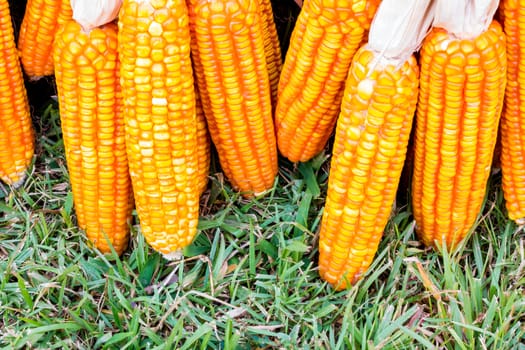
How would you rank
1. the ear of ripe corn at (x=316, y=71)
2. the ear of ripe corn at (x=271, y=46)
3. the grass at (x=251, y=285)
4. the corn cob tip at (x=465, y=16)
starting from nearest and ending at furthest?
the corn cob tip at (x=465, y=16)
the ear of ripe corn at (x=316, y=71)
the grass at (x=251, y=285)
the ear of ripe corn at (x=271, y=46)

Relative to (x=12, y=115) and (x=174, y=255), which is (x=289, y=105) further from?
(x=12, y=115)

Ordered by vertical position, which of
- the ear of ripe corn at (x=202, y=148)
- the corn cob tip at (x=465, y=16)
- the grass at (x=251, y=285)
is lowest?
the grass at (x=251, y=285)

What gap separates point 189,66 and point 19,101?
608 mm

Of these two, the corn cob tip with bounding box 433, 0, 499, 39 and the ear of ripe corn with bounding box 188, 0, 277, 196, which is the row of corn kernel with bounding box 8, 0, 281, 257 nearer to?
the ear of ripe corn with bounding box 188, 0, 277, 196

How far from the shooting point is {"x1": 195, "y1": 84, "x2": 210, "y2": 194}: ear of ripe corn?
1.87m

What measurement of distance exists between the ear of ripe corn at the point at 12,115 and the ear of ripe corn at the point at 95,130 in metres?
0.23

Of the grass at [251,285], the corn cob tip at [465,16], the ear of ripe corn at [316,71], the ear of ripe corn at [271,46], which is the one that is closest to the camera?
the corn cob tip at [465,16]

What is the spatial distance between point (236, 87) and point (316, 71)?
198 mm

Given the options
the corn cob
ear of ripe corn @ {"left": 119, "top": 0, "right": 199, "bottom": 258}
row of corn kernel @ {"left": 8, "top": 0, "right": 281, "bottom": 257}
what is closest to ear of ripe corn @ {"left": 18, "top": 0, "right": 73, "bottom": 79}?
row of corn kernel @ {"left": 8, "top": 0, "right": 281, "bottom": 257}

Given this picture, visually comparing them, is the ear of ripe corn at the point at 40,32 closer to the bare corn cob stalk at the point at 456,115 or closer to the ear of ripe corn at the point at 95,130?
the ear of ripe corn at the point at 95,130

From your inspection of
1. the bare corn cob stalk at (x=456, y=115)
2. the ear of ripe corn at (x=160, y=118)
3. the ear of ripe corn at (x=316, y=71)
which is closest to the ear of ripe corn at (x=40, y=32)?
the ear of ripe corn at (x=160, y=118)

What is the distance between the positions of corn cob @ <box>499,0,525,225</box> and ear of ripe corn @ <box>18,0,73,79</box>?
42.8 inches

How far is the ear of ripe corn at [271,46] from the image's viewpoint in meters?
1.81

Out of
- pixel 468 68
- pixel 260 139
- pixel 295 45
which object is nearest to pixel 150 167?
pixel 260 139
